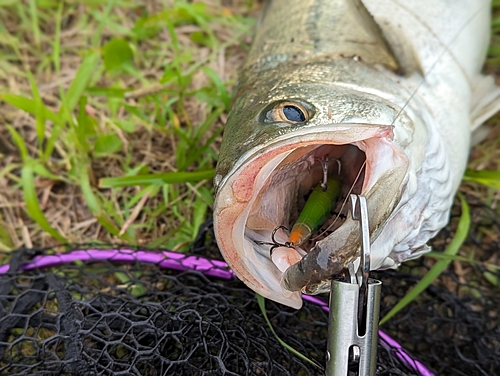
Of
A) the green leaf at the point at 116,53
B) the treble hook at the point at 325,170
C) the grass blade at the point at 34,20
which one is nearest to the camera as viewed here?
the treble hook at the point at 325,170

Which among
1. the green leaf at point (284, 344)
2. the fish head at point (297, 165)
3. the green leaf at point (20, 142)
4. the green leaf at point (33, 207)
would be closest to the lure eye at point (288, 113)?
the fish head at point (297, 165)

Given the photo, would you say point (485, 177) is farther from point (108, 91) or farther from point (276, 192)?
point (108, 91)

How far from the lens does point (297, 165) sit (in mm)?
1654

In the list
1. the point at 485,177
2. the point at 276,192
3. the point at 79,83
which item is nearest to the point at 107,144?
the point at 79,83

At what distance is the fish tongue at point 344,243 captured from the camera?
1.32m

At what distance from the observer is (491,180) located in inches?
89.3

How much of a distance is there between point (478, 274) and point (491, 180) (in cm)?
47

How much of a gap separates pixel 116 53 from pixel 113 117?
36 cm

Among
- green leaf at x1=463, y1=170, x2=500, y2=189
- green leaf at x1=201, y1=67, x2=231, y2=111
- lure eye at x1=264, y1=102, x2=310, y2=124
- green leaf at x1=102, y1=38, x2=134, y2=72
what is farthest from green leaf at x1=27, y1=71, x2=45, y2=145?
green leaf at x1=463, y1=170, x2=500, y2=189

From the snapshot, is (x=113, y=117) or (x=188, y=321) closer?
(x=188, y=321)

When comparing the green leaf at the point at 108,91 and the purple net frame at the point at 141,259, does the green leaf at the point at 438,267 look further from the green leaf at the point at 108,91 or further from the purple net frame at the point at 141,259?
the green leaf at the point at 108,91

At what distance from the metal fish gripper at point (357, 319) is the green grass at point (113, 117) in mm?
1096

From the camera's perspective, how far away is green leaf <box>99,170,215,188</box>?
2230 mm

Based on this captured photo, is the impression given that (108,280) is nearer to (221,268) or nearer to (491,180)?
(221,268)
